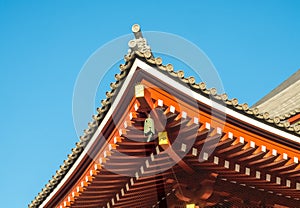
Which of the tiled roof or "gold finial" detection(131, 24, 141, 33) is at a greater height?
"gold finial" detection(131, 24, 141, 33)

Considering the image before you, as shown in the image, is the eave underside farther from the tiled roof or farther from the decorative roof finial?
the decorative roof finial

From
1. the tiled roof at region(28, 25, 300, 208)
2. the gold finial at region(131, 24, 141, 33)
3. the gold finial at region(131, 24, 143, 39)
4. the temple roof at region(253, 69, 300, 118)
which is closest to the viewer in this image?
the tiled roof at region(28, 25, 300, 208)

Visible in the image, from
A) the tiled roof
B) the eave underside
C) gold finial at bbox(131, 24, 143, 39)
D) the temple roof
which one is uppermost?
the temple roof

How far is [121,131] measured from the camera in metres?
6.72

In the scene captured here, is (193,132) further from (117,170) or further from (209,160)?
(117,170)

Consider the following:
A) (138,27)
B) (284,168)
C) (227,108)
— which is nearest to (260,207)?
(284,168)

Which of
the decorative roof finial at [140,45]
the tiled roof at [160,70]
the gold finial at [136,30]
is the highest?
the gold finial at [136,30]

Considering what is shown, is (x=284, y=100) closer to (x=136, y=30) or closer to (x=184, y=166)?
(x=184, y=166)

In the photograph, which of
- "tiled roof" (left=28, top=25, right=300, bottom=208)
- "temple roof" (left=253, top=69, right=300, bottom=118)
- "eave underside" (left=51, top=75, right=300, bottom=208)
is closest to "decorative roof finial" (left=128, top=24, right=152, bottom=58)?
"tiled roof" (left=28, top=25, right=300, bottom=208)

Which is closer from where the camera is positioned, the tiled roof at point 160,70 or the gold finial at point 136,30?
the tiled roof at point 160,70

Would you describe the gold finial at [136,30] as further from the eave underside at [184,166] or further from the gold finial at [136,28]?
the eave underside at [184,166]

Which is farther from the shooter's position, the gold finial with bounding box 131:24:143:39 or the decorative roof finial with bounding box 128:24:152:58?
the gold finial with bounding box 131:24:143:39

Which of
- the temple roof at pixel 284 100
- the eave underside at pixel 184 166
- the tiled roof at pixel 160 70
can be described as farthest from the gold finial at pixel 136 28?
the temple roof at pixel 284 100

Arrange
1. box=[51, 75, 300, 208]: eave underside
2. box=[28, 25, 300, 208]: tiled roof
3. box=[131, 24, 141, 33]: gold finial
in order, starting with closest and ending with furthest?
box=[28, 25, 300, 208]: tiled roof → box=[51, 75, 300, 208]: eave underside → box=[131, 24, 141, 33]: gold finial
